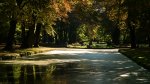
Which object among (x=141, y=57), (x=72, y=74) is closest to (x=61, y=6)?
(x=141, y=57)

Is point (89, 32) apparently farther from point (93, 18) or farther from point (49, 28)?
point (49, 28)

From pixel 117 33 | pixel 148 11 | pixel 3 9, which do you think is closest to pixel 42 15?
pixel 3 9

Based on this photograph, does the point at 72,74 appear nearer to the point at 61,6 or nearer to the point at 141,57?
the point at 141,57

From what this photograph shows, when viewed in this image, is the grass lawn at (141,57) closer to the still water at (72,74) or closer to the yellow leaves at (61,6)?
the still water at (72,74)

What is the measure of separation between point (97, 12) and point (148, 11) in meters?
57.5

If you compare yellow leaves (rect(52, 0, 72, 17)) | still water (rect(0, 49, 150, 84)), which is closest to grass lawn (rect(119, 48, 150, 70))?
still water (rect(0, 49, 150, 84))

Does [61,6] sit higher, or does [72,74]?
[61,6]

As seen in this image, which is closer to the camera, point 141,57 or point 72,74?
point 72,74

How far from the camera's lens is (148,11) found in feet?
130

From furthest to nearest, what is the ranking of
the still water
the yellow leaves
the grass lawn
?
the yellow leaves < the grass lawn < the still water

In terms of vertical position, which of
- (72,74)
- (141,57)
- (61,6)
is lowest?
(72,74)

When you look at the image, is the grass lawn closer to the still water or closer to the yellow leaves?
the still water

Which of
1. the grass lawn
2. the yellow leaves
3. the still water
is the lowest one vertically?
the still water

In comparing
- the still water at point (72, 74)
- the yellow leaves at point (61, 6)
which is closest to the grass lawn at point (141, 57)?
the still water at point (72, 74)
